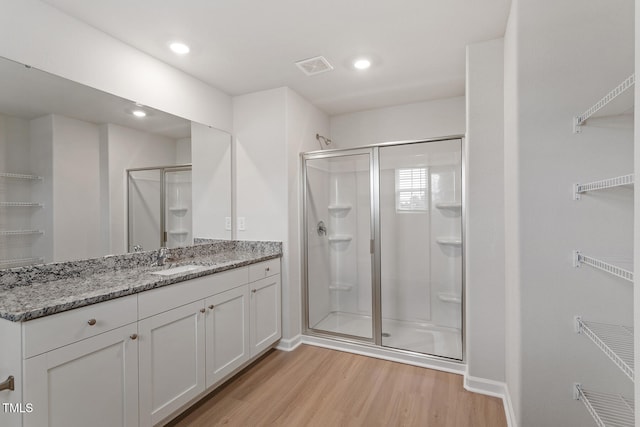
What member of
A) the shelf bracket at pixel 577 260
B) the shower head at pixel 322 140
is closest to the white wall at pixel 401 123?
the shower head at pixel 322 140

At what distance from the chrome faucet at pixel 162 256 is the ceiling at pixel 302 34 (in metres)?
1.49

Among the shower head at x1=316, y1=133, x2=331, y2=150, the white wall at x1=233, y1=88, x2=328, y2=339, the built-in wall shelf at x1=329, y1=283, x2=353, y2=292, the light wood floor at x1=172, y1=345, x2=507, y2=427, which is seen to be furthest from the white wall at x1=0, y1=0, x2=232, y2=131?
the light wood floor at x1=172, y1=345, x2=507, y2=427

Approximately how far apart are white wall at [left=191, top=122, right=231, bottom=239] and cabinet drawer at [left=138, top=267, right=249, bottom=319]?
29.0 inches

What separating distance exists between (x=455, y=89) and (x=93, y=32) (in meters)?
2.98

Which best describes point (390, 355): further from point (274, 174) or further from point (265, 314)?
point (274, 174)

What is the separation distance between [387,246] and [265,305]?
1.34 meters

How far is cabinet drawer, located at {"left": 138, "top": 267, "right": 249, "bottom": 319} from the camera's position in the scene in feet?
5.43

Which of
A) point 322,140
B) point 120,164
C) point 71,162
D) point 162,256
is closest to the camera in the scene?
point 71,162

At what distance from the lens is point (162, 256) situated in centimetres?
238

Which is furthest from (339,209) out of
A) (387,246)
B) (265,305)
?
(265,305)

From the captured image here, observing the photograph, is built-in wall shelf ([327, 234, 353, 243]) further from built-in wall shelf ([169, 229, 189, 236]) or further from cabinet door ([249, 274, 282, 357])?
built-in wall shelf ([169, 229, 189, 236])

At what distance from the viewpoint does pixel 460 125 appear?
321 cm

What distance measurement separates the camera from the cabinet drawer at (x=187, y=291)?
65.1 inches

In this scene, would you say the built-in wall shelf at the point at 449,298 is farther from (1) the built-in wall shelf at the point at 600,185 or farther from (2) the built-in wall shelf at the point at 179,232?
(2) the built-in wall shelf at the point at 179,232
